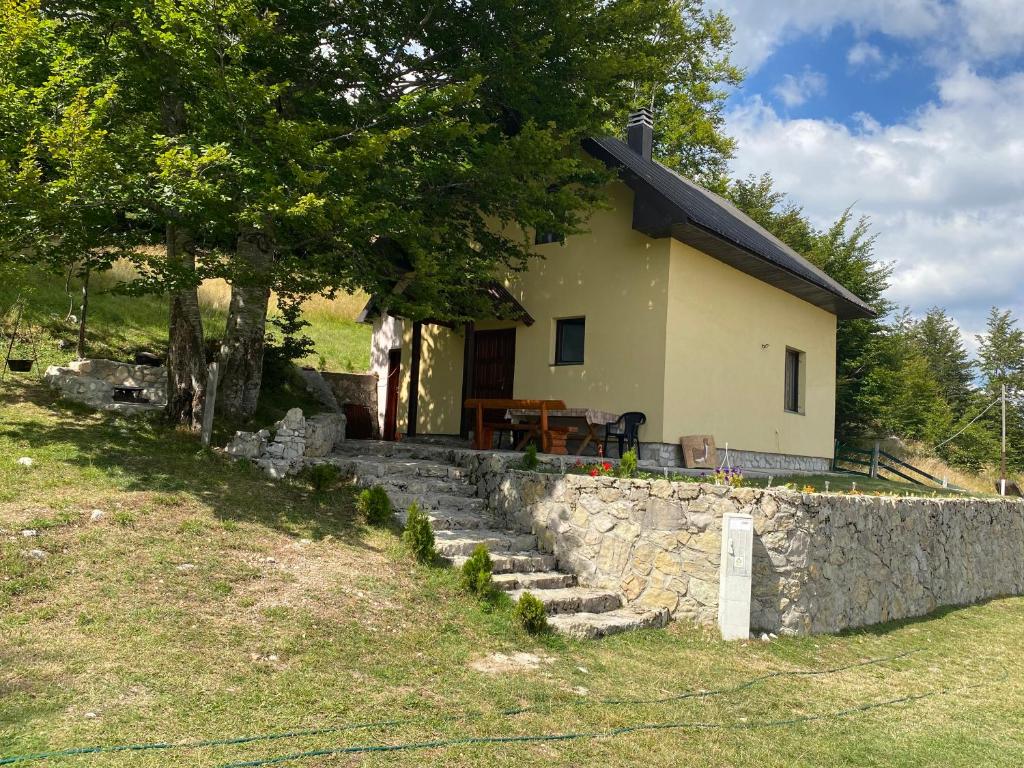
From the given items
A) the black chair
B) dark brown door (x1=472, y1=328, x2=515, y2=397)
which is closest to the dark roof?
the black chair

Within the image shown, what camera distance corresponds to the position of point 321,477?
32.1ft

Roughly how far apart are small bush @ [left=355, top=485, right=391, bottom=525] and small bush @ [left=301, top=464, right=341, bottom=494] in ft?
3.27

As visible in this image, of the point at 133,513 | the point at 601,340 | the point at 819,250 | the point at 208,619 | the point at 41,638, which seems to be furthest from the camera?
the point at 819,250

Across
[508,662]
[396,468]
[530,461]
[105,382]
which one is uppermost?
[105,382]

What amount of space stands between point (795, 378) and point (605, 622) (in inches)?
458

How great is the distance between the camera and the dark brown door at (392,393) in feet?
57.0

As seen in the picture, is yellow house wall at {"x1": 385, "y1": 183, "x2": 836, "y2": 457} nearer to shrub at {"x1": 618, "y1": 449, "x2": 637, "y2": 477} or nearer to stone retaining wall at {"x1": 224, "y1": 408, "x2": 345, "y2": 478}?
shrub at {"x1": 618, "y1": 449, "x2": 637, "y2": 477}

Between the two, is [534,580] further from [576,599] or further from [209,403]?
[209,403]

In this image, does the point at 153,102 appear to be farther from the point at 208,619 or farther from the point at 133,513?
the point at 208,619

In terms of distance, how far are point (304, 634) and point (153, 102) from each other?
7.42 m

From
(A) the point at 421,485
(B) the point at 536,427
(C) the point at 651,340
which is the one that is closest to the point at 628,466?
(A) the point at 421,485

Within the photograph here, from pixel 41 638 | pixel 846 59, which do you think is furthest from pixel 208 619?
pixel 846 59

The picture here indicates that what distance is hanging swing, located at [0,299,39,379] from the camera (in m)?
12.9

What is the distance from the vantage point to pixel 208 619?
598 cm
